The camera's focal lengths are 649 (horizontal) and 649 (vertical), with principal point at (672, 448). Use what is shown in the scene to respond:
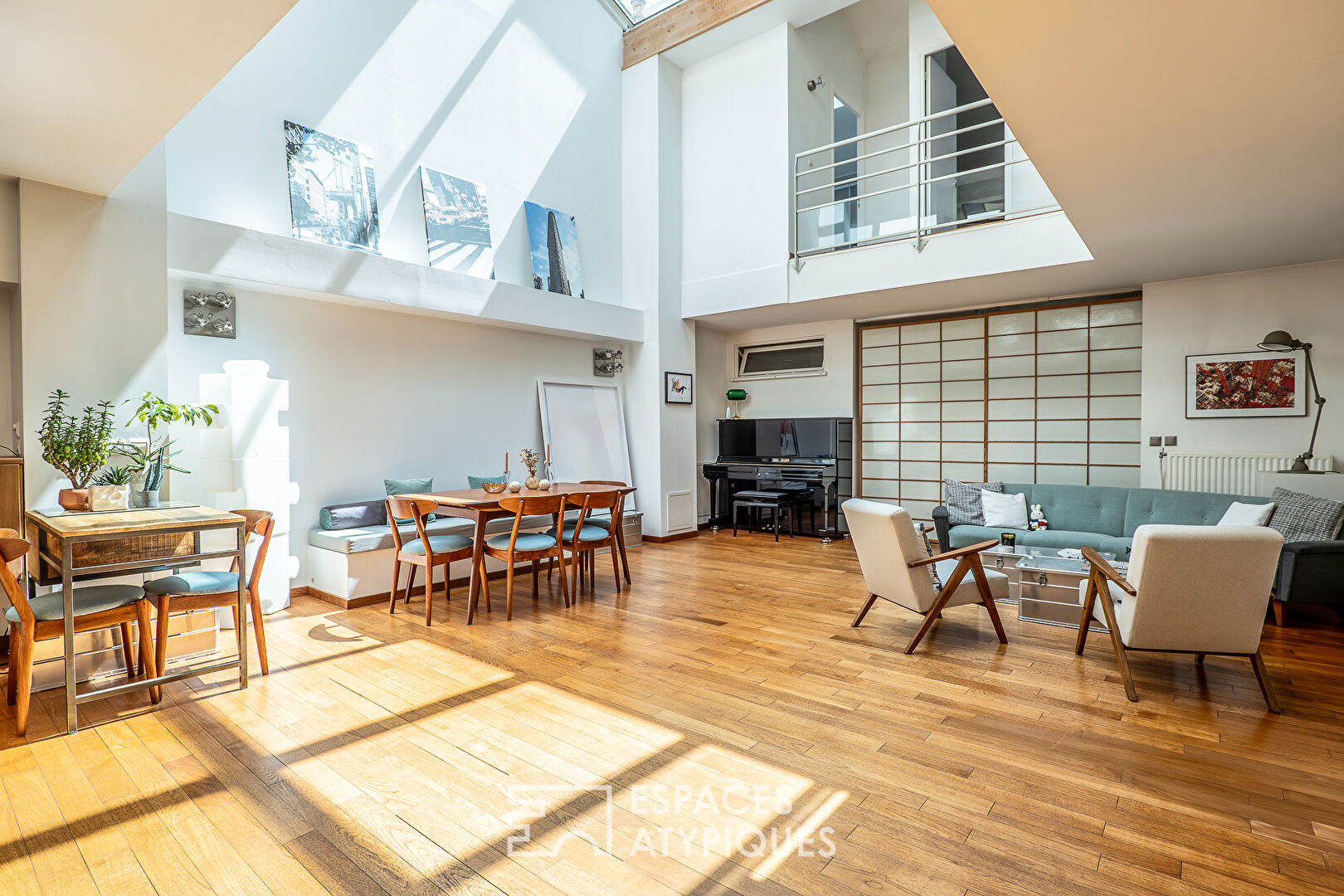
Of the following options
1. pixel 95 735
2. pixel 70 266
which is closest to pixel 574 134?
pixel 70 266

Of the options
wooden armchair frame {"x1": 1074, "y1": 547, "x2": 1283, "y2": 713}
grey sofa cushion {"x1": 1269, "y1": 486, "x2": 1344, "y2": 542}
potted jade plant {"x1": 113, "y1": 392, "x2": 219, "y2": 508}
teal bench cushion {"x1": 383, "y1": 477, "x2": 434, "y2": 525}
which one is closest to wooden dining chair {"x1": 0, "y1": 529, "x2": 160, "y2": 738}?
potted jade plant {"x1": 113, "y1": 392, "x2": 219, "y2": 508}

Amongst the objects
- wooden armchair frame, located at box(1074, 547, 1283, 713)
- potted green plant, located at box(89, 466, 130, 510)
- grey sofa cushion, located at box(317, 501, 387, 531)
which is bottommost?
wooden armchair frame, located at box(1074, 547, 1283, 713)

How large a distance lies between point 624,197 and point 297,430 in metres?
4.70

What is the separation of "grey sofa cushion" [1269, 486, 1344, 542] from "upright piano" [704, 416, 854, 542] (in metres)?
3.92

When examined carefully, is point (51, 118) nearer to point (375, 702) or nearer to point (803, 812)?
point (375, 702)

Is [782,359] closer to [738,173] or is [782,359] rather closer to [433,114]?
[738,173]

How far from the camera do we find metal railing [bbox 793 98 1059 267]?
5816mm

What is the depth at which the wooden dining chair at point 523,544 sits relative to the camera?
4.44m

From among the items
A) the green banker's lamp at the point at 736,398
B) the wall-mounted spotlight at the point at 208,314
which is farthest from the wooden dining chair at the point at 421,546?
the green banker's lamp at the point at 736,398

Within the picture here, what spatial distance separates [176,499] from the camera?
14.7 ft

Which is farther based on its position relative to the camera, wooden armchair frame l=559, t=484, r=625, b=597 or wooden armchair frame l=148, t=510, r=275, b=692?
wooden armchair frame l=559, t=484, r=625, b=597

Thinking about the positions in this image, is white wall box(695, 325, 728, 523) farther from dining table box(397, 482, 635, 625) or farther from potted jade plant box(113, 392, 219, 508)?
potted jade plant box(113, 392, 219, 508)

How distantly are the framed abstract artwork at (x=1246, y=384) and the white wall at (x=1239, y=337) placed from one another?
64 mm

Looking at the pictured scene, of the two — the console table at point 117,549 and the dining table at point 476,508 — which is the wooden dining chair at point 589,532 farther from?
the console table at point 117,549
